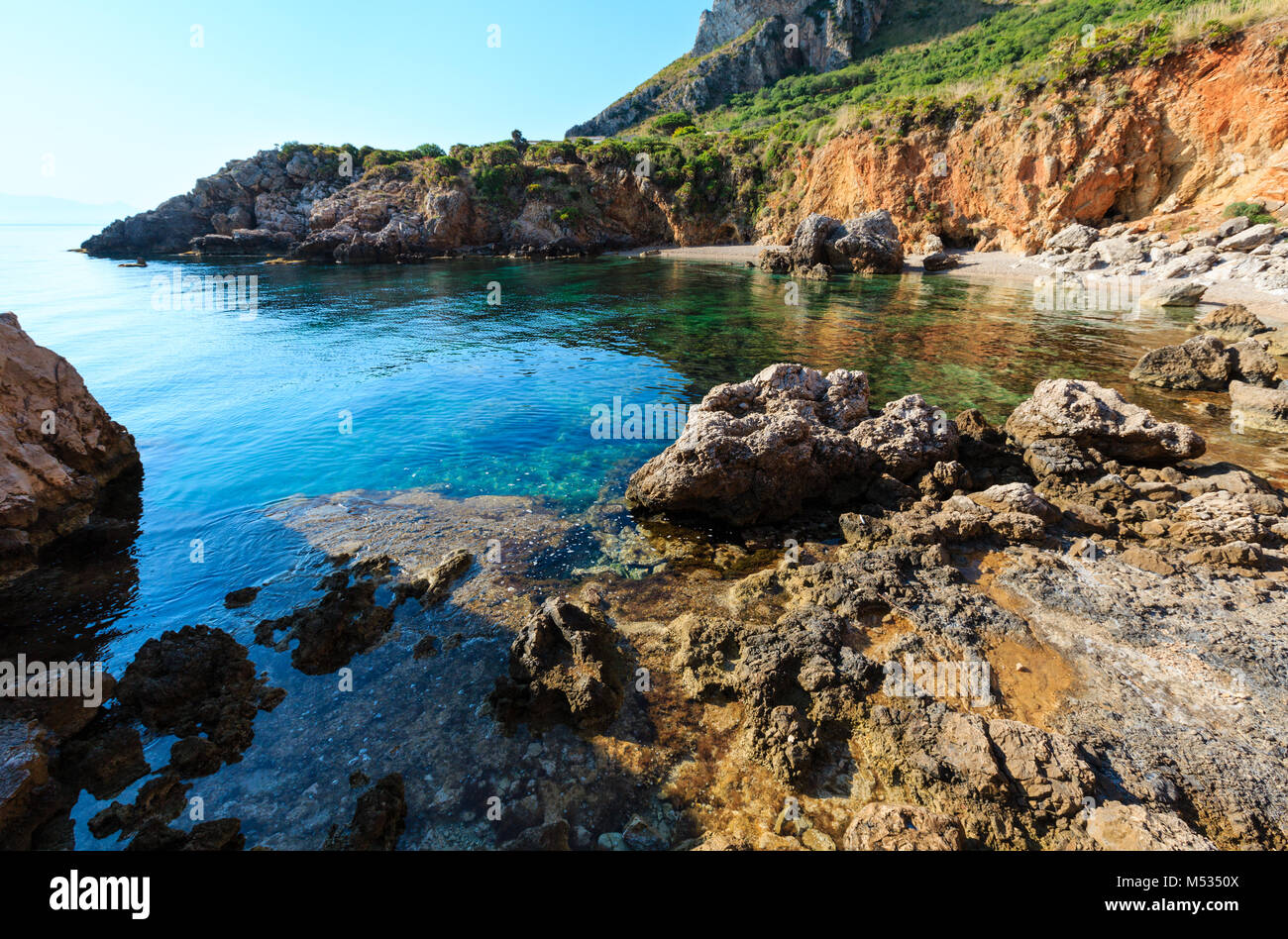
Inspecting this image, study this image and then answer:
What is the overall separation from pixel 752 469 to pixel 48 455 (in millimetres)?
13679

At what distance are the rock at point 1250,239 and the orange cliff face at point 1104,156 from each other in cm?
426

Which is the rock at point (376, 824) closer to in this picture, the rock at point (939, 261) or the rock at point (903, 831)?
the rock at point (903, 831)

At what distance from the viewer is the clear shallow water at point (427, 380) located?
30.1 feet

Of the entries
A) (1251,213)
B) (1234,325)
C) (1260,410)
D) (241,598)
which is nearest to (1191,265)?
(1251,213)

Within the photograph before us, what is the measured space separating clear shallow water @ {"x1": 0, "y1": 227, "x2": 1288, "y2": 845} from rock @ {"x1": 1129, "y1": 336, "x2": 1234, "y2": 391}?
1.00 m

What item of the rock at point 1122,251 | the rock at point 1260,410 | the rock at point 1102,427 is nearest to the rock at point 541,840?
the rock at point 1102,427

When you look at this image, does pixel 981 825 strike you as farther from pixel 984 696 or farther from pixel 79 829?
pixel 79 829

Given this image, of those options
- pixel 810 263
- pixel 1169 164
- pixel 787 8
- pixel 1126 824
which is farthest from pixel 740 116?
pixel 1126 824

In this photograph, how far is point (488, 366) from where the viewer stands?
70.7 feet

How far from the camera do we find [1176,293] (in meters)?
26.1

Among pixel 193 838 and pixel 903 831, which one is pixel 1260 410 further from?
pixel 193 838

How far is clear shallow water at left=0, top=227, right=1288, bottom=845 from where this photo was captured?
919 centimetres

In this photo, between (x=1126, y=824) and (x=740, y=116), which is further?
(x=740, y=116)
